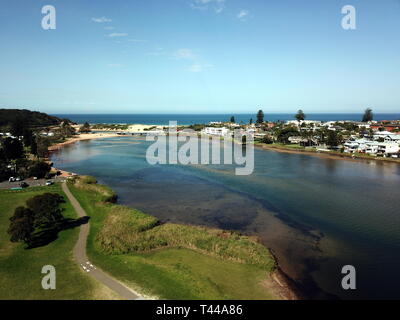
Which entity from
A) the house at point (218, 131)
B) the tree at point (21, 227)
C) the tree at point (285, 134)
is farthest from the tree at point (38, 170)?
the house at point (218, 131)

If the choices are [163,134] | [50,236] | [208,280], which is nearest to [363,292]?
[208,280]

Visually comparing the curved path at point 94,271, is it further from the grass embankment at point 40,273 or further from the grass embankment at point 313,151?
the grass embankment at point 313,151

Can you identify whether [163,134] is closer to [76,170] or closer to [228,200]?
[76,170]

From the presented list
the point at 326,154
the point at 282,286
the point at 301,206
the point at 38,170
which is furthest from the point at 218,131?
the point at 282,286

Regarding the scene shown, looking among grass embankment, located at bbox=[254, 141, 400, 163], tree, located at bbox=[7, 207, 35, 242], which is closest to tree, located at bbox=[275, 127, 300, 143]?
grass embankment, located at bbox=[254, 141, 400, 163]

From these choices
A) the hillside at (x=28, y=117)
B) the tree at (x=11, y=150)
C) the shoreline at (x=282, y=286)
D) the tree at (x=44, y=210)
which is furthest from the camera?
the hillside at (x=28, y=117)

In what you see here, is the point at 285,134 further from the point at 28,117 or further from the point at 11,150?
the point at 28,117

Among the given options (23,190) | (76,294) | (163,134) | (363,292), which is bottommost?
(363,292)
